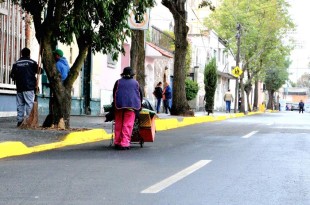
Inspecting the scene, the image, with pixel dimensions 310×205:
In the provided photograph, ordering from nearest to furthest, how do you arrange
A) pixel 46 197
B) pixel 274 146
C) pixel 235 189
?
pixel 46 197 → pixel 235 189 → pixel 274 146

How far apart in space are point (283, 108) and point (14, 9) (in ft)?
333

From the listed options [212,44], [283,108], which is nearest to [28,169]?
[212,44]

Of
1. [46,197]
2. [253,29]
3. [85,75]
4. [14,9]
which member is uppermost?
[253,29]

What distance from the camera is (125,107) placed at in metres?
11.9

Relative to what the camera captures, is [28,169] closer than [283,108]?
Yes

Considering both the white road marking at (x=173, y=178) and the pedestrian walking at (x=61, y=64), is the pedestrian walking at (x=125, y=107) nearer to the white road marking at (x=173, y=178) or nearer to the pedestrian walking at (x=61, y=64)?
the white road marking at (x=173, y=178)

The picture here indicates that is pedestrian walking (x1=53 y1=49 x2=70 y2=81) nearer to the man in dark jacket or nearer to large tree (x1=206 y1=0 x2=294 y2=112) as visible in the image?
the man in dark jacket

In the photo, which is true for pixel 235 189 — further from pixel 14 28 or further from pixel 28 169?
pixel 14 28

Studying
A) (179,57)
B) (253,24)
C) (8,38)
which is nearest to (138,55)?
(8,38)

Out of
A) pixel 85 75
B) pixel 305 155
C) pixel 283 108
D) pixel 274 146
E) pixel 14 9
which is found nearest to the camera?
pixel 305 155

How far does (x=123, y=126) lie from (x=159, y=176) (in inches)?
156

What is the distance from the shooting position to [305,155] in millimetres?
11328

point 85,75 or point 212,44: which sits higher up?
point 212,44

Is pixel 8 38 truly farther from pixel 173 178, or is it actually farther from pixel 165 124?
pixel 173 178
